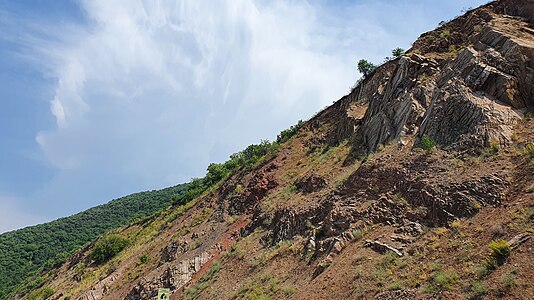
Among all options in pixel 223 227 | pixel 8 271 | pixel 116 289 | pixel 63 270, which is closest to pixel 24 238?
pixel 8 271

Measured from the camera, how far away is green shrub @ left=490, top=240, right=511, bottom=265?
1130cm

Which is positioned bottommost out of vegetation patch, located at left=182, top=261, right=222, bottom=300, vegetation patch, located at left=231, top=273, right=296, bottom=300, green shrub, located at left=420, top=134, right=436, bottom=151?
vegetation patch, located at left=231, top=273, right=296, bottom=300

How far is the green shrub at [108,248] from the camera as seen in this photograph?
1581 inches

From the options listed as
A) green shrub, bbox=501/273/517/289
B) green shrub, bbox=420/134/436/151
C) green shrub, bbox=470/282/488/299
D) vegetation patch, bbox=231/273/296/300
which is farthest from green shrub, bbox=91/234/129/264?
green shrub, bbox=501/273/517/289

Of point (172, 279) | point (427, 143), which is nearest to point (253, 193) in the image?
point (172, 279)

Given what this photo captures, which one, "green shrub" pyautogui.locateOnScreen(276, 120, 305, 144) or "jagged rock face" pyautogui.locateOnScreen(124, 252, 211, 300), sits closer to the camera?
"jagged rock face" pyautogui.locateOnScreen(124, 252, 211, 300)

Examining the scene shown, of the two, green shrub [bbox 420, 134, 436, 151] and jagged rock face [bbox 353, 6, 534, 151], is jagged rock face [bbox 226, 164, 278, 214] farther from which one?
green shrub [bbox 420, 134, 436, 151]

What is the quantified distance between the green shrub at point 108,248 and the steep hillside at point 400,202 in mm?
6180

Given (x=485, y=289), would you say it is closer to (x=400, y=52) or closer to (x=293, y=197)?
(x=293, y=197)

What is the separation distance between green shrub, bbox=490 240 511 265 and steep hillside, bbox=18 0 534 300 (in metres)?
0.03

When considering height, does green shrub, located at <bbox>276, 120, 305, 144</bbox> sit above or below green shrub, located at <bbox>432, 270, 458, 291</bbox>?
above

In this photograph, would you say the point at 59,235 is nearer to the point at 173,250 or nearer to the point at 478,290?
the point at 173,250

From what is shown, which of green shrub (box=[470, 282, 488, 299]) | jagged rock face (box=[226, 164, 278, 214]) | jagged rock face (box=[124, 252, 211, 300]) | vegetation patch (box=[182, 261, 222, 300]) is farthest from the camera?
jagged rock face (box=[226, 164, 278, 214])

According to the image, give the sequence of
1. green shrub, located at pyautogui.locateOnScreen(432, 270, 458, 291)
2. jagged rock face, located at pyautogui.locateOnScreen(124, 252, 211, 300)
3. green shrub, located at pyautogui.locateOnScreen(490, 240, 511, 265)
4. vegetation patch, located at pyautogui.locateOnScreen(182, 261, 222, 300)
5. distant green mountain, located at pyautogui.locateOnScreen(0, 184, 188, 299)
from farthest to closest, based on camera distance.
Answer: distant green mountain, located at pyautogui.locateOnScreen(0, 184, 188, 299), jagged rock face, located at pyautogui.locateOnScreen(124, 252, 211, 300), vegetation patch, located at pyautogui.locateOnScreen(182, 261, 222, 300), green shrub, located at pyautogui.locateOnScreen(432, 270, 458, 291), green shrub, located at pyautogui.locateOnScreen(490, 240, 511, 265)
